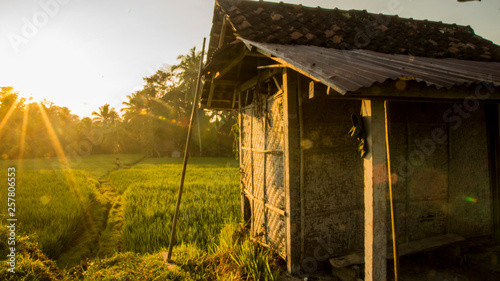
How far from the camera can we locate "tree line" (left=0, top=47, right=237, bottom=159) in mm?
30075

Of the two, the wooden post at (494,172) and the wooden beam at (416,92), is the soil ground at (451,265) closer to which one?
the wooden post at (494,172)

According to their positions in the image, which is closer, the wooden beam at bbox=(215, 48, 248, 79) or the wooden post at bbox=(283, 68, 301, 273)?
the wooden post at bbox=(283, 68, 301, 273)

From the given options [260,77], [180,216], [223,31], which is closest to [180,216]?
[180,216]

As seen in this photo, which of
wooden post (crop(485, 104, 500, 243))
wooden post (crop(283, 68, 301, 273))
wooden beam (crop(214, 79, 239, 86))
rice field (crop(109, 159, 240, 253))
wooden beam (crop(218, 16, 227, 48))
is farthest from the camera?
wooden beam (crop(214, 79, 239, 86))

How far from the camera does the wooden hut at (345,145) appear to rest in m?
3.97

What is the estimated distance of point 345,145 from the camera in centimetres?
421

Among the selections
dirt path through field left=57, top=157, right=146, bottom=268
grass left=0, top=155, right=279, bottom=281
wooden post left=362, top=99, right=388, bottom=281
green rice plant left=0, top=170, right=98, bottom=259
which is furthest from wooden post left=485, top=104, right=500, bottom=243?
green rice plant left=0, top=170, right=98, bottom=259

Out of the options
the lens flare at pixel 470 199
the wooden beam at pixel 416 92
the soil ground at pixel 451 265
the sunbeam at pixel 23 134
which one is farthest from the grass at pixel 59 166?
the wooden beam at pixel 416 92

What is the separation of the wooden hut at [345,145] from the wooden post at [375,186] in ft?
2.50

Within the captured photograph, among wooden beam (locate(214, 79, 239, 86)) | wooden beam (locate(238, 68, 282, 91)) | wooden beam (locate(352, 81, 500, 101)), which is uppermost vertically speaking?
wooden beam (locate(214, 79, 239, 86))

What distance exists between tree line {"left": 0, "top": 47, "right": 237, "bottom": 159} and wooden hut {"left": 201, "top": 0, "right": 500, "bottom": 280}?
2511 cm

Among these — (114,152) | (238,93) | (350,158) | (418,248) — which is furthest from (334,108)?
(114,152)

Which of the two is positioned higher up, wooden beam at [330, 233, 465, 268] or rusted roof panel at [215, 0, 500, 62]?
rusted roof panel at [215, 0, 500, 62]

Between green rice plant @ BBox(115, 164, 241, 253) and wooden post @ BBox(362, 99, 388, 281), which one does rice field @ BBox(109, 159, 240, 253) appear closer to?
green rice plant @ BBox(115, 164, 241, 253)
